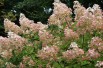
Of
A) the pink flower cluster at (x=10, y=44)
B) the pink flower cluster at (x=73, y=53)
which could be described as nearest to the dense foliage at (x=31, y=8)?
the pink flower cluster at (x=10, y=44)

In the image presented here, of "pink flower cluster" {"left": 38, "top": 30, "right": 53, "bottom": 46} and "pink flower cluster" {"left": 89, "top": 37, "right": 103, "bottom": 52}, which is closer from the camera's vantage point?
"pink flower cluster" {"left": 89, "top": 37, "right": 103, "bottom": 52}

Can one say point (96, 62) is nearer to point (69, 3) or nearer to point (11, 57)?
point (11, 57)

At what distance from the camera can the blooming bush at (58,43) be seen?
5.80 m

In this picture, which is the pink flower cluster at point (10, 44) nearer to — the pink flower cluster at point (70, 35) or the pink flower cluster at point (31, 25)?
the pink flower cluster at point (31, 25)

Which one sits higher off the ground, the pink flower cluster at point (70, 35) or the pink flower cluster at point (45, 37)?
the pink flower cluster at point (45, 37)

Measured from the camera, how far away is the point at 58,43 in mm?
6230

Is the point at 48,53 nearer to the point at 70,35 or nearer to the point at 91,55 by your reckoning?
the point at 70,35

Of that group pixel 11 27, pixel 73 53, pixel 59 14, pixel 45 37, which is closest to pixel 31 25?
pixel 11 27

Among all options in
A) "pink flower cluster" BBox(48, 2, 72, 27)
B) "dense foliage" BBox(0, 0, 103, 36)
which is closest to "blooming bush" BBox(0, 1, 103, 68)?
"pink flower cluster" BBox(48, 2, 72, 27)

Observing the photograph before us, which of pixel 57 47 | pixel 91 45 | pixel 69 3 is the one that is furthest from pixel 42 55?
pixel 69 3

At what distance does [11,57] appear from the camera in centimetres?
655

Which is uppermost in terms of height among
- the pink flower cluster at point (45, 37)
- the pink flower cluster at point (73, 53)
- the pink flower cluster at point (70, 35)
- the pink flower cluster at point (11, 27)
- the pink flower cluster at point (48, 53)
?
the pink flower cluster at point (11, 27)

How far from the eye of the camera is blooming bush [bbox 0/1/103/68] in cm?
580

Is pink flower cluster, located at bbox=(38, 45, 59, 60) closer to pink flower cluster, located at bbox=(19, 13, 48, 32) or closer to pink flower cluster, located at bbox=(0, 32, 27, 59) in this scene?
pink flower cluster, located at bbox=(0, 32, 27, 59)
